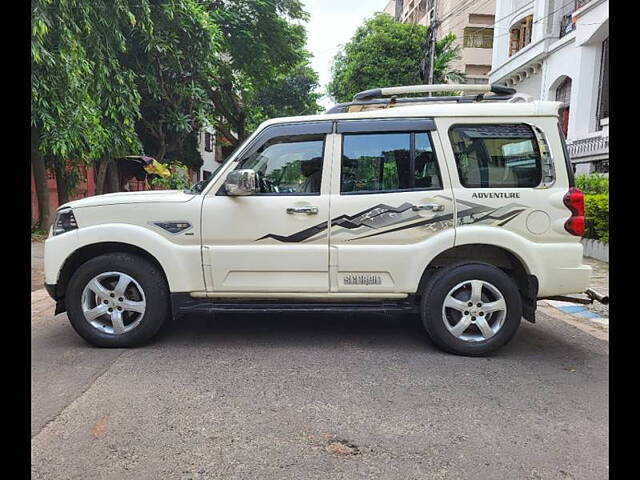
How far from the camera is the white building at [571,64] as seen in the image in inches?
629

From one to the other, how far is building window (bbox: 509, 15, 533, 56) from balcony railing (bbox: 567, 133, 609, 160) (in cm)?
850

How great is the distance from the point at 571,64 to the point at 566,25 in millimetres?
2301

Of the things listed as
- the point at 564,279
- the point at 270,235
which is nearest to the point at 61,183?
the point at 270,235

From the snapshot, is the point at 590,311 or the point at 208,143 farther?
the point at 208,143

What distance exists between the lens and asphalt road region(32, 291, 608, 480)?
253 centimetres

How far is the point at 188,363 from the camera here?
3.91 m

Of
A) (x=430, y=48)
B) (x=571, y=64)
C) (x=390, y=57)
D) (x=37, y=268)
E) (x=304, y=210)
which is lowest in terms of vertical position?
(x=37, y=268)

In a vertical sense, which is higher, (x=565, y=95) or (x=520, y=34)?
(x=520, y=34)

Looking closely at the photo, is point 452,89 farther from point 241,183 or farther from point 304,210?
point 241,183

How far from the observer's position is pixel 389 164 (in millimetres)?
4191

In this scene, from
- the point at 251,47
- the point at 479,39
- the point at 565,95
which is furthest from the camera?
the point at 479,39

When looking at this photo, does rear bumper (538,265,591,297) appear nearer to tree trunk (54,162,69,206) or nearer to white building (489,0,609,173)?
white building (489,0,609,173)

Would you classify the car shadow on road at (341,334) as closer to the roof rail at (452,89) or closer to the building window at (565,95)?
the roof rail at (452,89)

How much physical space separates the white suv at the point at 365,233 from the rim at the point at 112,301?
0.01m
